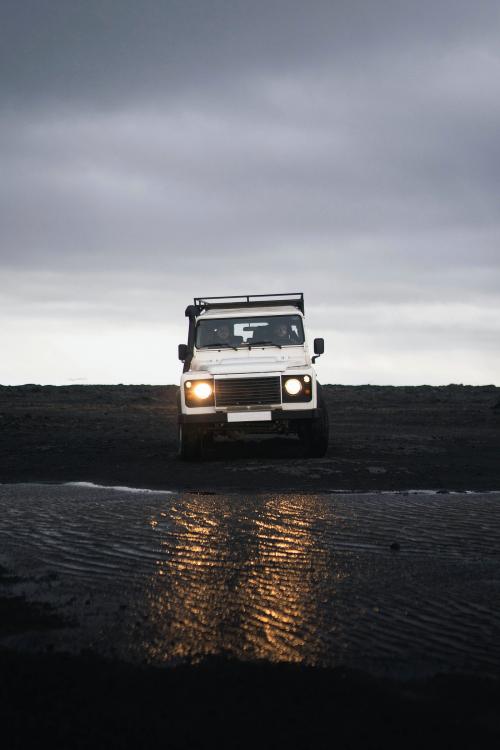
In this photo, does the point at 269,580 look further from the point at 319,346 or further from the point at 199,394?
the point at 319,346

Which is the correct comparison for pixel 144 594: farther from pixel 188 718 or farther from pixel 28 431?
pixel 28 431

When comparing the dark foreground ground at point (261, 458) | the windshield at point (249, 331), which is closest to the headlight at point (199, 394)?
the dark foreground ground at point (261, 458)

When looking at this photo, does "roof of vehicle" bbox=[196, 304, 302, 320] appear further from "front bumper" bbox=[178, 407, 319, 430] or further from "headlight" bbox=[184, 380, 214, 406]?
"front bumper" bbox=[178, 407, 319, 430]

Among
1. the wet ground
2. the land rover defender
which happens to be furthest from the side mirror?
the wet ground

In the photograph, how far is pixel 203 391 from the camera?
38.4 ft

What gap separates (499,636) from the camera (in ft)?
11.6

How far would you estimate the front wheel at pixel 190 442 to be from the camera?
11820 mm

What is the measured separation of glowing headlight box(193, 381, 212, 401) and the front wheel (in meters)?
0.47

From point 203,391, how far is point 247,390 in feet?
2.09

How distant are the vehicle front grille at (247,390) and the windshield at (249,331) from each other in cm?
117

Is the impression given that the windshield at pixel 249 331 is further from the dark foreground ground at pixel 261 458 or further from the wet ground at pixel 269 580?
the wet ground at pixel 269 580

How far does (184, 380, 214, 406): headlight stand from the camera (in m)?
11.7

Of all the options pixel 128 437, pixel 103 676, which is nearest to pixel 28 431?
pixel 128 437

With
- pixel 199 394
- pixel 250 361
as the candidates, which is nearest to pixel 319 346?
pixel 250 361
